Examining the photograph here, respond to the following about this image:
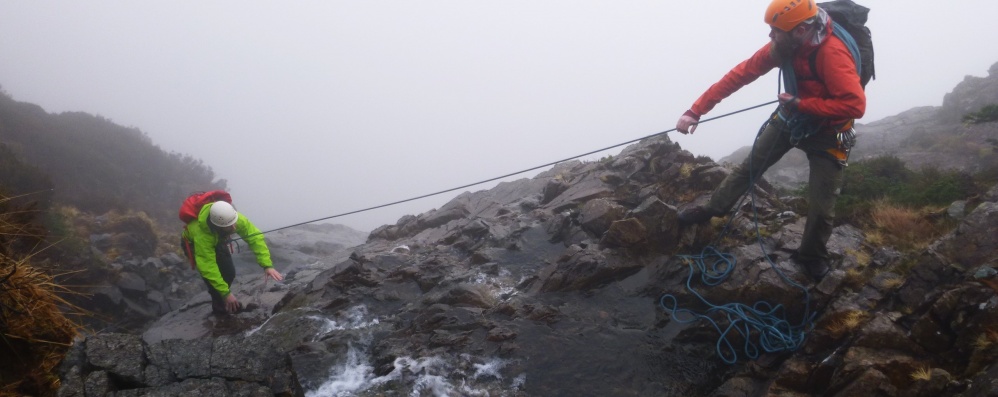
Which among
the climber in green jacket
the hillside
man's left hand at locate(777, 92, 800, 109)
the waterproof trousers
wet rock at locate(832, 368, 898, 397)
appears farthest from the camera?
the hillside

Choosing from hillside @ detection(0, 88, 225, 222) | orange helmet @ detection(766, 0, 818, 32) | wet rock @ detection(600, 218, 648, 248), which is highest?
hillside @ detection(0, 88, 225, 222)

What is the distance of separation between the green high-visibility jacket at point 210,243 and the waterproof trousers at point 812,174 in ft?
23.9

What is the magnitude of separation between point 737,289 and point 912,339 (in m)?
2.18

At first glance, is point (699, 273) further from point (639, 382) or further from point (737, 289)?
point (639, 382)

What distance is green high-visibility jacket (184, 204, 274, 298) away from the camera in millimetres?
7879

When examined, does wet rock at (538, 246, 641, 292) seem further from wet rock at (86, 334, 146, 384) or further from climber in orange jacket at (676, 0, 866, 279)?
wet rock at (86, 334, 146, 384)

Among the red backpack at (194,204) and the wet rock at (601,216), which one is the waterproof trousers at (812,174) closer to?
the wet rock at (601,216)

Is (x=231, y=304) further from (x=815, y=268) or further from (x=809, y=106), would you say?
(x=809, y=106)

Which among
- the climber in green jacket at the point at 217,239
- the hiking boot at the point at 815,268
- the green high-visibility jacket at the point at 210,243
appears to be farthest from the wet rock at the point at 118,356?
the hiking boot at the point at 815,268

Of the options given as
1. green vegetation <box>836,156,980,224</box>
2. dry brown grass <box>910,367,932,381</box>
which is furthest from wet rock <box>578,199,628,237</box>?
dry brown grass <box>910,367,932,381</box>

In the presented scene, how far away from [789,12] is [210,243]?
8727 mm

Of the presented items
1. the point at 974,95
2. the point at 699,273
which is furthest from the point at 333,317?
the point at 974,95

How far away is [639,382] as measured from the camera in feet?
19.4

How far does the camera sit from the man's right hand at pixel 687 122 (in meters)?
6.48
